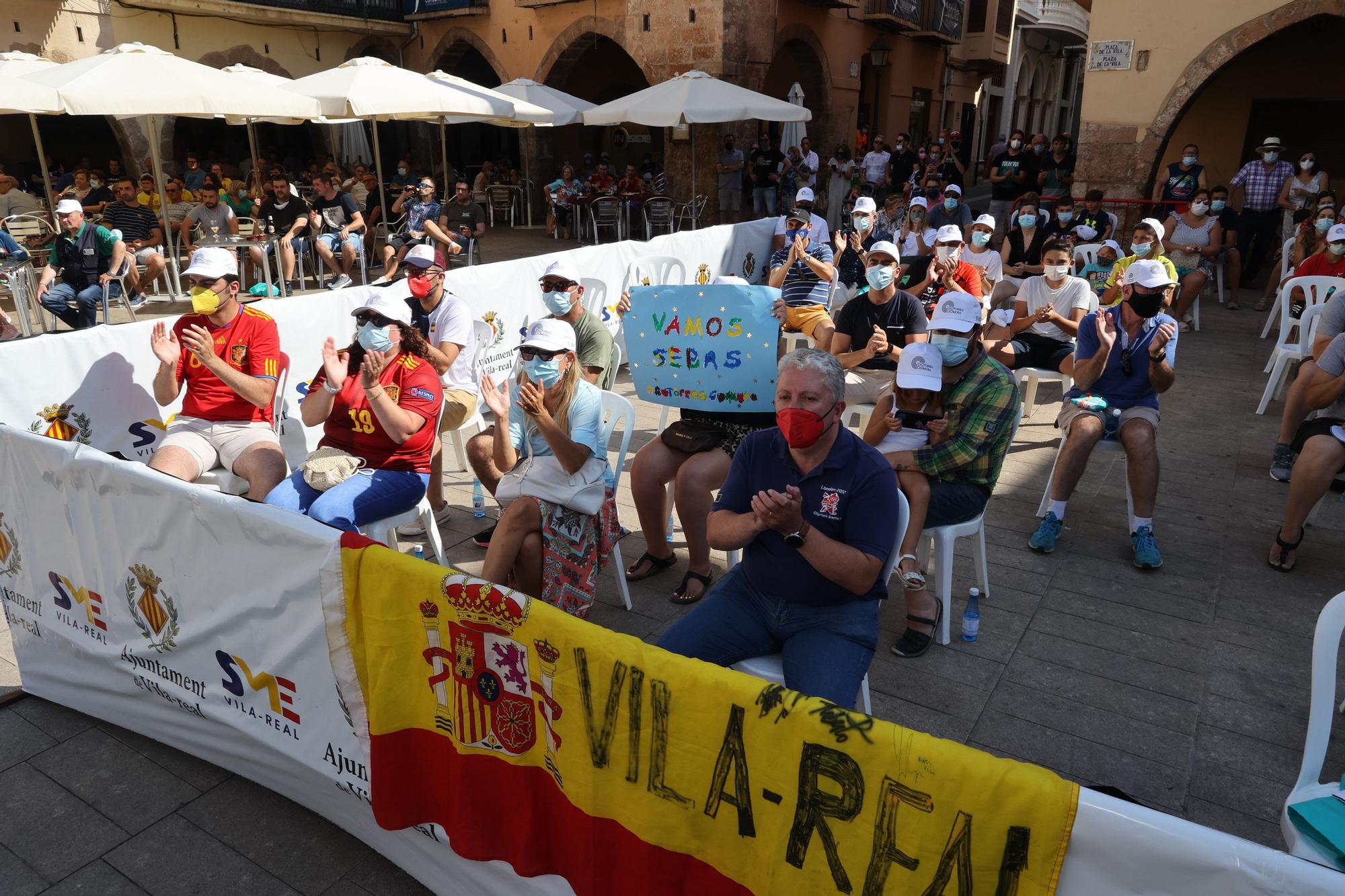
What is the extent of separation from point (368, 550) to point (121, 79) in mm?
9884

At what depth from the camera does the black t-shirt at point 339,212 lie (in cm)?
1287

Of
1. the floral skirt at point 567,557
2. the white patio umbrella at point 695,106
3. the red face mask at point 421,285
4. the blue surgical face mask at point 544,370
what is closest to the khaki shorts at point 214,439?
the red face mask at point 421,285

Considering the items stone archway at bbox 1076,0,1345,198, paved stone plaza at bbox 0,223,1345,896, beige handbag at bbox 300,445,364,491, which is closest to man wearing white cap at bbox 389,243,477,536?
paved stone plaza at bbox 0,223,1345,896

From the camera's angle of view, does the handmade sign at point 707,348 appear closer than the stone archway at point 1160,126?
Yes

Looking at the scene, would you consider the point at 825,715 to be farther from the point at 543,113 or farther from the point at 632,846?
the point at 543,113

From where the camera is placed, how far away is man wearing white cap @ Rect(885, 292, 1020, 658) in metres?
4.12

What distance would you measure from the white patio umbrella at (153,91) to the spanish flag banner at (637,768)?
30.4 feet

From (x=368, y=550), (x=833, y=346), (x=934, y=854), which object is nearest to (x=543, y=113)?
(x=833, y=346)

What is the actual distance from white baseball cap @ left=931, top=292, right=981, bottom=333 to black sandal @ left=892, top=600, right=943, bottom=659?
1275 millimetres

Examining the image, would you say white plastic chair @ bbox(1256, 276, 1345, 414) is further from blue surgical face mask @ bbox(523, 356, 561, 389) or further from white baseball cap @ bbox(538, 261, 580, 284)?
blue surgical face mask @ bbox(523, 356, 561, 389)

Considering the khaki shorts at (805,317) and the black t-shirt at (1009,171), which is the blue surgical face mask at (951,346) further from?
the black t-shirt at (1009,171)

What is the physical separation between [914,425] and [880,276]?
175 centimetres

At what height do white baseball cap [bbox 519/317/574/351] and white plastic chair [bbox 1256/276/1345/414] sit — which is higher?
white baseball cap [bbox 519/317/574/351]

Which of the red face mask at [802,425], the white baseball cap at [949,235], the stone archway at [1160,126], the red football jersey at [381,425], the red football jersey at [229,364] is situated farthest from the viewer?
the stone archway at [1160,126]
